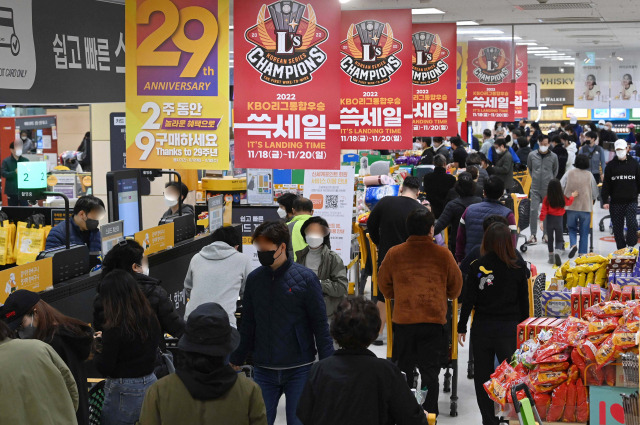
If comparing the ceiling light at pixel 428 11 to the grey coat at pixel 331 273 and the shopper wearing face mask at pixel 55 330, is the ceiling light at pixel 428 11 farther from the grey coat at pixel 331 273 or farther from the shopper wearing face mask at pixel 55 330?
the shopper wearing face mask at pixel 55 330

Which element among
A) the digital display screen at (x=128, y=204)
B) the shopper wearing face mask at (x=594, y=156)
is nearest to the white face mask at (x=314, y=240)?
the digital display screen at (x=128, y=204)

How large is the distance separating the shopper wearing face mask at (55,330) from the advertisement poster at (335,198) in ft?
18.2

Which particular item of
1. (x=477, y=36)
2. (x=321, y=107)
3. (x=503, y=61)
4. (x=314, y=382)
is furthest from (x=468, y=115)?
(x=314, y=382)

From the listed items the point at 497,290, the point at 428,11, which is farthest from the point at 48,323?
the point at 428,11

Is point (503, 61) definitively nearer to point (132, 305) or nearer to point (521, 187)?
point (521, 187)

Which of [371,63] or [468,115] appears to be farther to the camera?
[468,115]

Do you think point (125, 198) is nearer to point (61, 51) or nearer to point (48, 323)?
point (61, 51)

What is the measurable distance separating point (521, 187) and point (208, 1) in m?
10.9

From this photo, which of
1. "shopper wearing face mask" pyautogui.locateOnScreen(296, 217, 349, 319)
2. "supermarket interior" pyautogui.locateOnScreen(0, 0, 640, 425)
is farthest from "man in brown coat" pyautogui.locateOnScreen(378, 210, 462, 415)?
"shopper wearing face mask" pyautogui.locateOnScreen(296, 217, 349, 319)

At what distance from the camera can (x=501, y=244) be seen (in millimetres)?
6043

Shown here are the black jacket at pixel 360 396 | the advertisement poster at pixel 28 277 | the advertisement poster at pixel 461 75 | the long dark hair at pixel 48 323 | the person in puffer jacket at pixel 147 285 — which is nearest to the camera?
the black jacket at pixel 360 396

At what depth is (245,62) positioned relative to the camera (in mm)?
7504

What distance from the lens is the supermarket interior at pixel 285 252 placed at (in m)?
4.03

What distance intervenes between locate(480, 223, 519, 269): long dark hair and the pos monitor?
4078 mm
